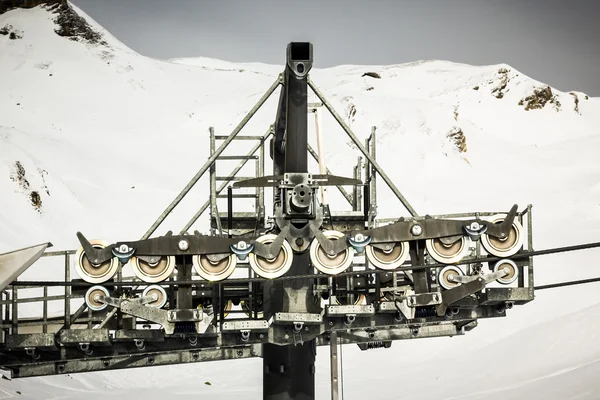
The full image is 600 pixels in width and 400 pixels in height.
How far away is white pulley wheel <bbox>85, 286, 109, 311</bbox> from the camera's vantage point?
18234mm

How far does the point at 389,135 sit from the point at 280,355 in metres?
37.2

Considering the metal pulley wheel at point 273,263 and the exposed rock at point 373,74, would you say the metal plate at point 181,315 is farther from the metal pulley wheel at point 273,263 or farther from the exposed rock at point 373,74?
the exposed rock at point 373,74

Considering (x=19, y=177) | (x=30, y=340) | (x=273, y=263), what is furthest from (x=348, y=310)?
(x=19, y=177)

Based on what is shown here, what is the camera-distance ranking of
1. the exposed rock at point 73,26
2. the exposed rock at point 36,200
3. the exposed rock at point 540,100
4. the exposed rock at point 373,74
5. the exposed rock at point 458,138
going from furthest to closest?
the exposed rock at point 373,74 < the exposed rock at point 73,26 < the exposed rock at point 540,100 < the exposed rock at point 458,138 < the exposed rock at point 36,200

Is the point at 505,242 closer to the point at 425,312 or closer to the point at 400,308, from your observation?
the point at 425,312

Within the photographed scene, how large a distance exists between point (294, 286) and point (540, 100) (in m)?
46.0

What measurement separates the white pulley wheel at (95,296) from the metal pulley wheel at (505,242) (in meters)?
5.70

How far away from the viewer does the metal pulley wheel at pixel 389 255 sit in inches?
720

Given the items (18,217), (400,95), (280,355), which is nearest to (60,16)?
(400,95)

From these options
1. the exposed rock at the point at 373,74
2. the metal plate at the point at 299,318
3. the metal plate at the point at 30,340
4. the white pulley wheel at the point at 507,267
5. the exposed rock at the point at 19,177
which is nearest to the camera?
the metal plate at the point at 299,318

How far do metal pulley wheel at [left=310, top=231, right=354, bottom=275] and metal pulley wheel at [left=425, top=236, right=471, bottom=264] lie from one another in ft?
4.07

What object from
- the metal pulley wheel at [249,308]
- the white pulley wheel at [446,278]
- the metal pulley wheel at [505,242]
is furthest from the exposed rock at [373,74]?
the metal pulley wheel at [505,242]

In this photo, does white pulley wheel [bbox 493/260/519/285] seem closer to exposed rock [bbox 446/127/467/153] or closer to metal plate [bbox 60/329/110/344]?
metal plate [bbox 60/329/110/344]

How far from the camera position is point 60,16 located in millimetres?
65062
